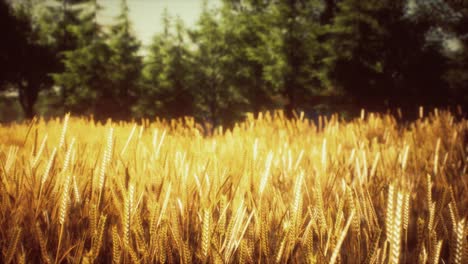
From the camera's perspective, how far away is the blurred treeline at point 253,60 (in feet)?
43.7

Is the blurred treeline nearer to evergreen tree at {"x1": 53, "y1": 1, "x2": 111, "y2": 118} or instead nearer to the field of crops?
evergreen tree at {"x1": 53, "y1": 1, "x2": 111, "y2": 118}

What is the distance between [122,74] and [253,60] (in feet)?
22.6

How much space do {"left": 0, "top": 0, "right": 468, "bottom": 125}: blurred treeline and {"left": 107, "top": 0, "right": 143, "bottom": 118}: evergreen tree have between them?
0.05m

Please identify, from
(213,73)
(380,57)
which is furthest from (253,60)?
(380,57)

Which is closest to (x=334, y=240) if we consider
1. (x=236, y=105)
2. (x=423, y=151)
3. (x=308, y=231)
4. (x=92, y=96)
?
(x=308, y=231)

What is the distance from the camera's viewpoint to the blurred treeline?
524 inches

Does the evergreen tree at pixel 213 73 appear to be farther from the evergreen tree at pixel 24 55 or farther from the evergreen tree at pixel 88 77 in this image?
the evergreen tree at pixel 24 55

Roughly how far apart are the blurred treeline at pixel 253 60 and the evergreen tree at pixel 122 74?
0.18 ft

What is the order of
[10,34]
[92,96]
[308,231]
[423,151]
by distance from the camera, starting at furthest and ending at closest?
[10,34] → [92,96] → [423,151] → [308,231]

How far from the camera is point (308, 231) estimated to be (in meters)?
0.87

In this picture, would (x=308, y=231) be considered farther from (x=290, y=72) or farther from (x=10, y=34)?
(x=10, y=34)

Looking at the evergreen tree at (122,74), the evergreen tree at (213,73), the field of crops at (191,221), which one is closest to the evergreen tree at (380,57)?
the evergreen tree at (213,73)

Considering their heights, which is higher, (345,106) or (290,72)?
(290,72)

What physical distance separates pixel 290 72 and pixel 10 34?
16797 mm
